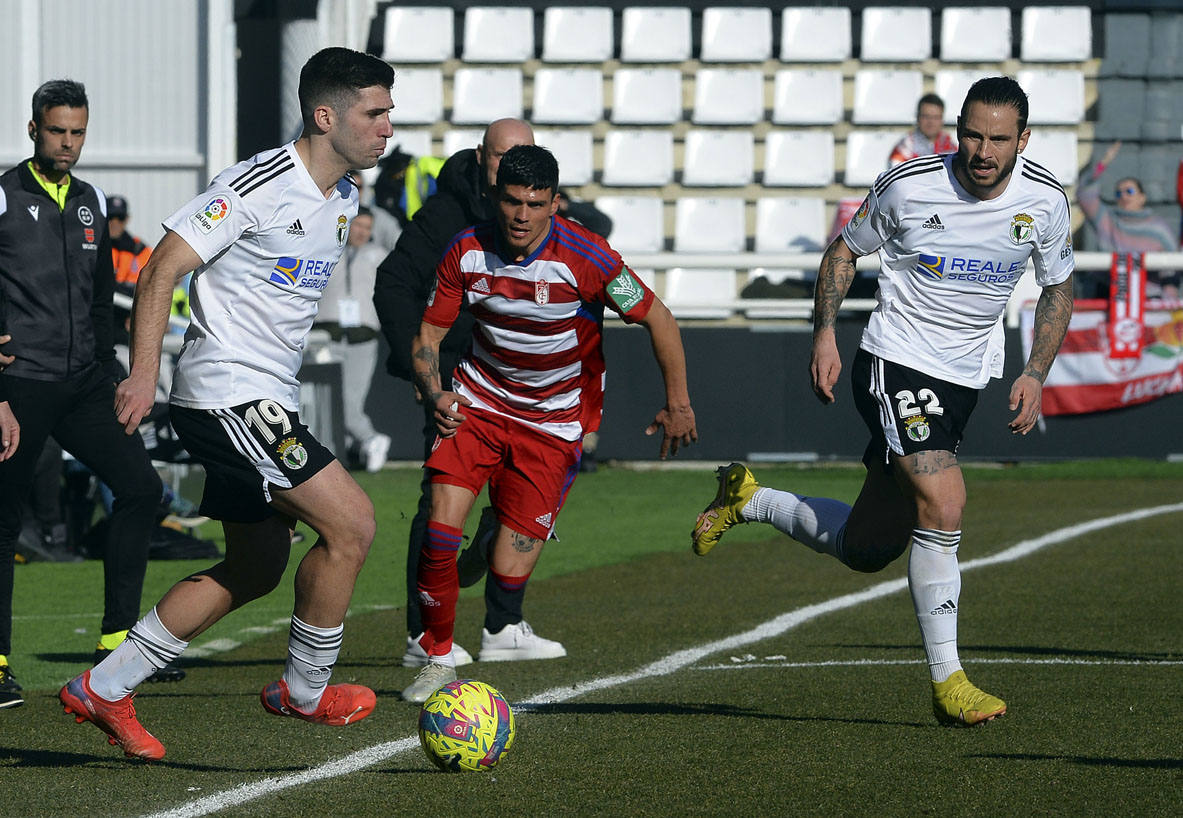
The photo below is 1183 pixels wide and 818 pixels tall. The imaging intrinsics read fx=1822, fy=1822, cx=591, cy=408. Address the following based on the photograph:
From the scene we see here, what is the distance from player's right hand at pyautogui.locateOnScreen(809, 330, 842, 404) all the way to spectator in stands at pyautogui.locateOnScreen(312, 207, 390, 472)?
8836 millimetres

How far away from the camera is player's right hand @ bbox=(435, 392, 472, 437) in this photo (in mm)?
6637

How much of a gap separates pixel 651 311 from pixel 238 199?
186 cm

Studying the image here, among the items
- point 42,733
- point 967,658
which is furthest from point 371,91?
point 967,658

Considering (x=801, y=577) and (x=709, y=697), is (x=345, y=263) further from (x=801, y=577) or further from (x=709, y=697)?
(x=709, y=697)

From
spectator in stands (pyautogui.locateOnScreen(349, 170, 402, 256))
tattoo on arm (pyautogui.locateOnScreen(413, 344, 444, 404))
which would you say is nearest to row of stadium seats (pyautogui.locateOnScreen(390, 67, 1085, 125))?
spectator in stands (pyautogui.locateOnScreen(349, 170, 402, 256))

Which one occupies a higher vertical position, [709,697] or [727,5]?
[727,5]

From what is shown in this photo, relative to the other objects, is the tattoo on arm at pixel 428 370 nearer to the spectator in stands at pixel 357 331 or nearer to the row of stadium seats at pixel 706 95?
the spectator in stands at pixel 357 331

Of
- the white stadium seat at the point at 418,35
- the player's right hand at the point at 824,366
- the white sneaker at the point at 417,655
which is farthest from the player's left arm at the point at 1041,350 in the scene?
the white stadium seat at the point at 418,35

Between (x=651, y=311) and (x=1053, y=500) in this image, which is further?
(x=1053, y=500)

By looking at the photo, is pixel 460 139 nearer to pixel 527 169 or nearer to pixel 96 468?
pixel 96 468

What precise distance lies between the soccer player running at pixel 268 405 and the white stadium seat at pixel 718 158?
14.2m

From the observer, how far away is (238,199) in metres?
5.27

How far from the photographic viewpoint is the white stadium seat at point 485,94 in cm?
1991

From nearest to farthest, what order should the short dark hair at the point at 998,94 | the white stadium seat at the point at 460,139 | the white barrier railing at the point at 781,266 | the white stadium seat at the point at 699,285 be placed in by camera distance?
the short dark hair at the point at 998,94, the white barrier railing at the point at 781,266, the white stadium seat at the point at 699,285, the white stadium seat at the point at 460,139
